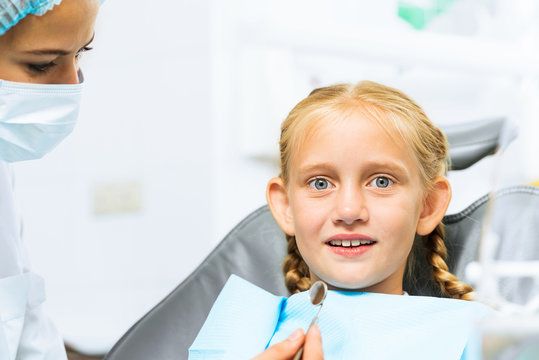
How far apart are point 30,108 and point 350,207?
1.85ft

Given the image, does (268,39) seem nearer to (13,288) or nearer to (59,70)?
(59,70)

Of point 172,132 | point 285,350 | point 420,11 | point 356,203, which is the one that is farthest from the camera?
point 172,132

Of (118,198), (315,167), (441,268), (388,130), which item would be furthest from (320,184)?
(118,198)

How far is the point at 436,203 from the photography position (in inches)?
41.8

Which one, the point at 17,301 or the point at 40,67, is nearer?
the point at 40,67

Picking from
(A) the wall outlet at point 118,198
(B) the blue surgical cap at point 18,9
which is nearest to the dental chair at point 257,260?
(B) the blue surgical cap at point 18,9

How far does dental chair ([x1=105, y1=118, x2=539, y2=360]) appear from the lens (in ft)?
3.57

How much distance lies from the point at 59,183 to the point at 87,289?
0.43 metres

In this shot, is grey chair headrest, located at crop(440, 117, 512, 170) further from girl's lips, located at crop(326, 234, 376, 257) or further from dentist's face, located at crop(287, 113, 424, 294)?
girl's lips, located at crop(326, 234, 376, 257)

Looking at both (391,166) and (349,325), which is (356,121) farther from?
(349,325)

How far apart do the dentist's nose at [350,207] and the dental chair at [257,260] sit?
0.22 m

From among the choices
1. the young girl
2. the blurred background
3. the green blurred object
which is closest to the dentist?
the young girl

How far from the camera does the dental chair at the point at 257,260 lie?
109 centimetres

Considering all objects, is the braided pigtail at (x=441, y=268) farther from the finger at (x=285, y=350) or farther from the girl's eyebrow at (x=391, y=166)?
the finger at (x=285, y=350)
